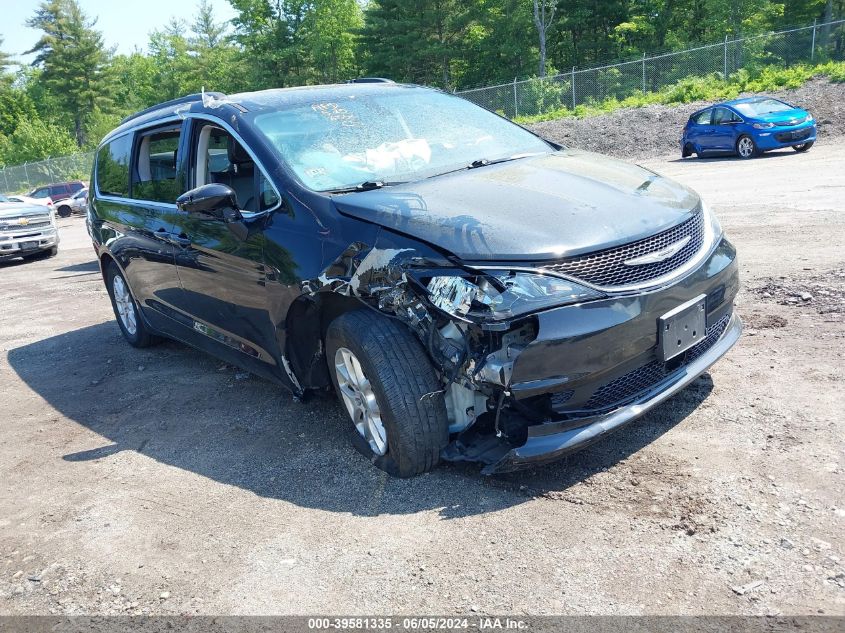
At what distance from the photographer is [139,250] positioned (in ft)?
19.1

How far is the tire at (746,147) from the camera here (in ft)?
59.8

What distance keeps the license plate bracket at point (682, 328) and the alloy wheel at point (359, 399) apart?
1.34 metres

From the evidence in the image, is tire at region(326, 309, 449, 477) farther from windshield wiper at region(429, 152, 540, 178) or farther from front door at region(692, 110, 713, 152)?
front door at region(692, 110, 713, 152)

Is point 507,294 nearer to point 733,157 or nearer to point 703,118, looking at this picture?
point 733,157

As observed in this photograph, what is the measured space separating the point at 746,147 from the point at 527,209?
16914 mm

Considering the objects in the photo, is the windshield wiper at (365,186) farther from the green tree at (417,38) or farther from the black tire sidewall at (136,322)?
the green tree at (417,38)

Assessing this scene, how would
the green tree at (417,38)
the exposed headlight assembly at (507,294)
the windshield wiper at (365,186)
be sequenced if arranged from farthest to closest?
the green tree at (417,38), the windshield wiper at (365,186), the exposed headlight assembly at (507,294)

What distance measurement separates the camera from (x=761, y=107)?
18.6 metres

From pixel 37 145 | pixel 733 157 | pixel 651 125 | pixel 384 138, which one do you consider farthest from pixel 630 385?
pixel 37 145

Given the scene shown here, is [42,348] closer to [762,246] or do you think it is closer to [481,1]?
[762,246]

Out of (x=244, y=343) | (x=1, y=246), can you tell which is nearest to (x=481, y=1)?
(x=1, y=246)

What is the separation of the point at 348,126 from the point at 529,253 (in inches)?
69.7

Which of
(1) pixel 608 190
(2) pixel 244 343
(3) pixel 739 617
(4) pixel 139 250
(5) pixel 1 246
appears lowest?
(5) pixel 1 246

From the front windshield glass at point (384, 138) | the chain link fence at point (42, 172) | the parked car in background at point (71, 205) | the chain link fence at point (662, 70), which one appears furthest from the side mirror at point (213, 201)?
the chain link fence at point (42, 172)
